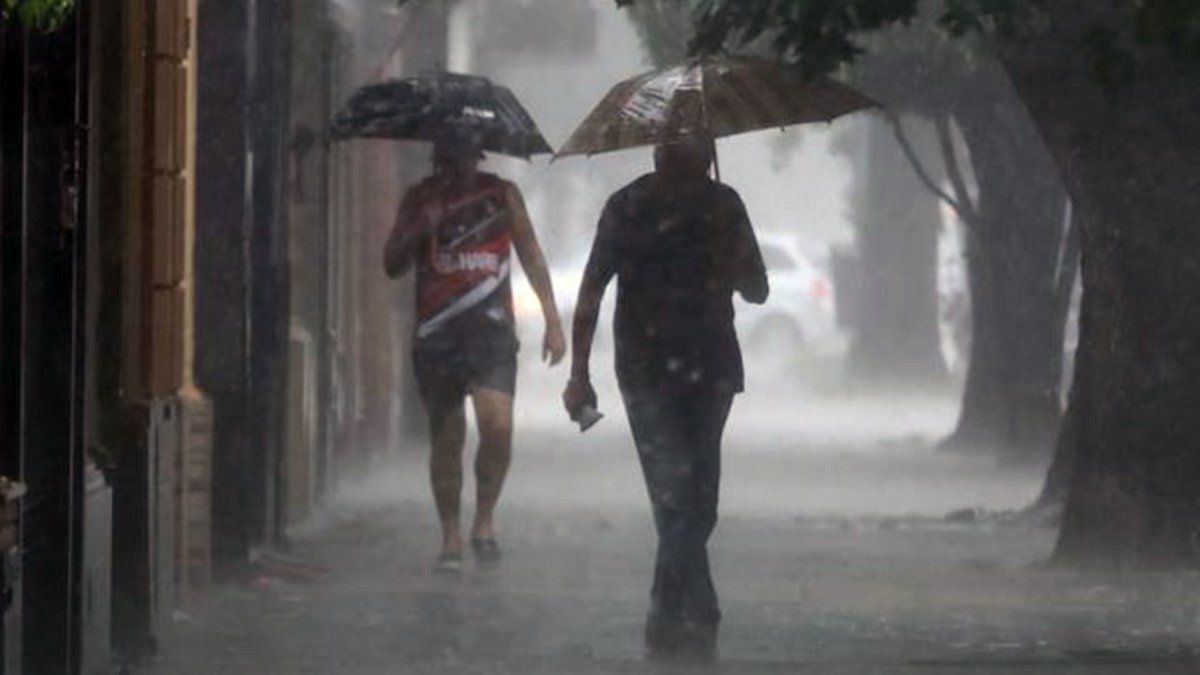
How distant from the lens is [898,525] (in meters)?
16.9

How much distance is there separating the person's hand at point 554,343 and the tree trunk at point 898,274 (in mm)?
26222

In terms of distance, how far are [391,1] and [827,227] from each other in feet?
185

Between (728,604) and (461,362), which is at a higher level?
(461,362)

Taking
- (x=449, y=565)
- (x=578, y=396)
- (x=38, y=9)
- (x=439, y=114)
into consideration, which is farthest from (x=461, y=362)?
(x=38, y=9)

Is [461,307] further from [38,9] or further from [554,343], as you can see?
[38,9]

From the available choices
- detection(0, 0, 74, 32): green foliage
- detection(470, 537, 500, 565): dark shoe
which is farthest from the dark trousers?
detection(0, 0, 74, 32): green foliage

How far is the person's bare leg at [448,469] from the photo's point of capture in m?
13.2

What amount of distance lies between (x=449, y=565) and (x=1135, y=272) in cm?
300

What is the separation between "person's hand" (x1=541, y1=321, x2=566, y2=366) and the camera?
1309 cm

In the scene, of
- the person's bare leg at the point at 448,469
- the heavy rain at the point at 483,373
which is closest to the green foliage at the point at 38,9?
the heavy rain at the point at 483,373

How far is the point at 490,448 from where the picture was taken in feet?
43.9

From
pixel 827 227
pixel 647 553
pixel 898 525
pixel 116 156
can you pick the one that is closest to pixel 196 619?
pixel 116 156

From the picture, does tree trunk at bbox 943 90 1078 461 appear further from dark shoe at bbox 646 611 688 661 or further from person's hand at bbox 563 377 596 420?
dark shoe at bbox 646 611 688 661

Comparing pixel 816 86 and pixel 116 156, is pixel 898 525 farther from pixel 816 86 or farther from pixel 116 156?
pixel 116 156
